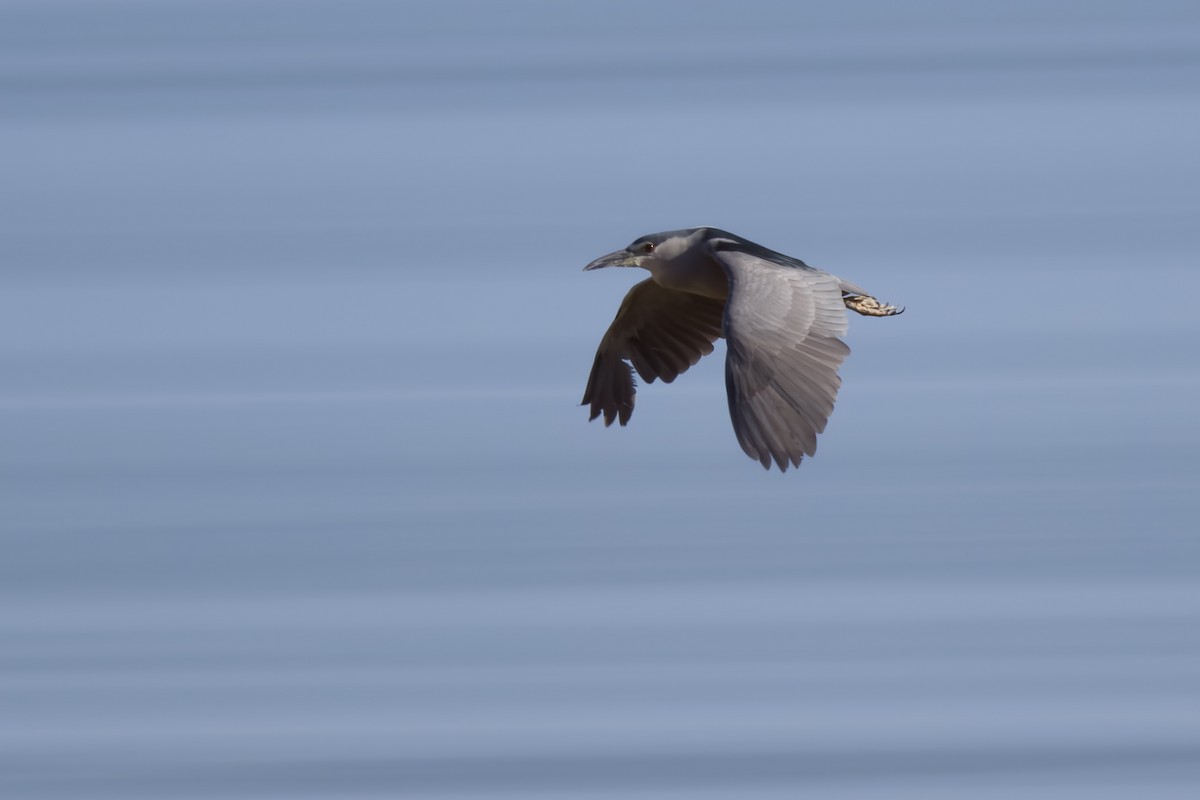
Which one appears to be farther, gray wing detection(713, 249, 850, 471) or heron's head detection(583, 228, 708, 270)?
heron's head detection(583, 228, 708, 270)

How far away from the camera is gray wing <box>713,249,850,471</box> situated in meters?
7.57

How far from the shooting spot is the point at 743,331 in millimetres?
8000

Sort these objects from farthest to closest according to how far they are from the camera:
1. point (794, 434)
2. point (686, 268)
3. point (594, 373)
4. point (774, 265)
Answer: point (594, 373), point (686, 268), point (774, 265), point (794, 434)

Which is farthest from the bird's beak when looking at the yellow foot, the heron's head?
the yellow foot

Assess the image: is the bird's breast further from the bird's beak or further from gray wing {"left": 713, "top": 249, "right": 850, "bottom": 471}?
gray wing {"left": 713, "top": 249, "right": 850, "bottom": 471}

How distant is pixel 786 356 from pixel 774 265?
2.90ft

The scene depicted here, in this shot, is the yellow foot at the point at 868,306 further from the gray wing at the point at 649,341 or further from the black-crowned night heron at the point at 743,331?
the gray wing at the point at 649,341

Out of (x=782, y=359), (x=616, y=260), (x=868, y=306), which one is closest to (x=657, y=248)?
(x=616, y=260)

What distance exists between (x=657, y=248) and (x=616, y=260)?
0.23 meters

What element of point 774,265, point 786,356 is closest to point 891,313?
point 774,265

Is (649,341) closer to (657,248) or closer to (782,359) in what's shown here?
(657,248)

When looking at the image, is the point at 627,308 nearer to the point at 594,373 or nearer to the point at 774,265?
the point at 594,373

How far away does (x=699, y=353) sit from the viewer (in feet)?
32.3

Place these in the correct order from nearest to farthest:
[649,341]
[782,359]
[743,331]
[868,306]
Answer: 1. [782,359]
2. [743,331]
3. [868,306]
4. [649,341]
